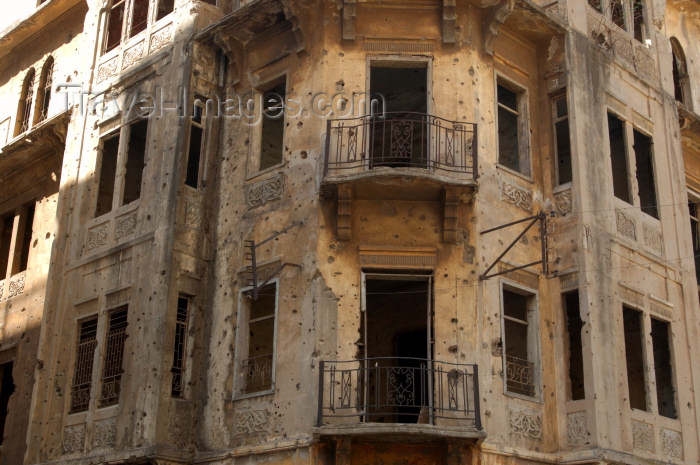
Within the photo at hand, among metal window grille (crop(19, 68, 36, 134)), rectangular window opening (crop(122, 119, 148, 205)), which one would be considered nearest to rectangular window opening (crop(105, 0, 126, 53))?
rectangular window opening (crop(122, 119, 148, 205))

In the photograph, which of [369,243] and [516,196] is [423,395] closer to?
[369,243]

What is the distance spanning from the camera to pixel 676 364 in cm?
1638

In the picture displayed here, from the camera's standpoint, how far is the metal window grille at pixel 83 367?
16719mm

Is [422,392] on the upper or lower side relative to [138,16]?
lower

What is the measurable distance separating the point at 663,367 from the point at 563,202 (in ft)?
11.7

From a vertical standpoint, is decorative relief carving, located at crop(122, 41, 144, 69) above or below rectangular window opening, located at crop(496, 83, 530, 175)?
above

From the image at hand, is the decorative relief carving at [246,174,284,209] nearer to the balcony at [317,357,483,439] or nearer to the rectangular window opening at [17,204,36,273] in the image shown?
the balcony at [317,357,483,439]

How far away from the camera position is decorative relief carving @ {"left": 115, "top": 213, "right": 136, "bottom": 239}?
55.8 ft

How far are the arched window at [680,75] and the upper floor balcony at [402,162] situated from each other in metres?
7.97

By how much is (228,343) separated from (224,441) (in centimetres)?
156

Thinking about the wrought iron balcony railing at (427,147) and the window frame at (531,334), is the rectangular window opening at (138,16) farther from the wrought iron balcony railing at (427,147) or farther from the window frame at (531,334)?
the window frame at (531,334)

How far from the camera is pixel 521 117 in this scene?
16.5 meters

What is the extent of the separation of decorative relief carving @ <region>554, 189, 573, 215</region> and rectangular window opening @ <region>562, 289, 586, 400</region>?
1.40m

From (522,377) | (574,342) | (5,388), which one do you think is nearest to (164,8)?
(5,388)
